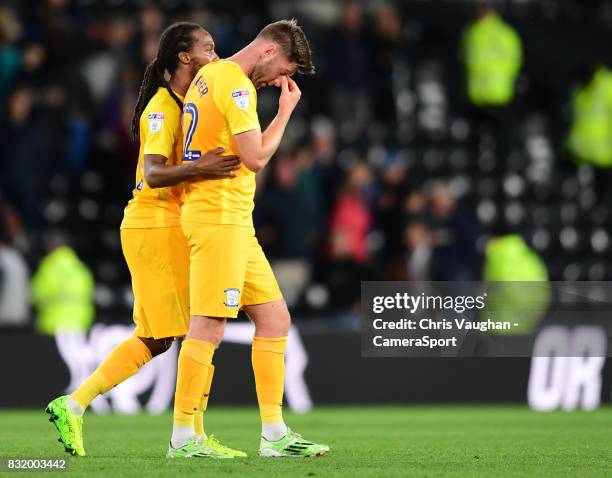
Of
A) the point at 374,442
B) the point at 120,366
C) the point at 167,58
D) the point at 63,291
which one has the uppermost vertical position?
the point at 167,58

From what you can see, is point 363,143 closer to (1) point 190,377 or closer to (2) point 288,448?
(2) point 288,448

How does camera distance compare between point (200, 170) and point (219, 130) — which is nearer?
point (200, 170)

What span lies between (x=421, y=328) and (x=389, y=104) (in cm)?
674

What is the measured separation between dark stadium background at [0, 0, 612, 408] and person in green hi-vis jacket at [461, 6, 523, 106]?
0.26 metres

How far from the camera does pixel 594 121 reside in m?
17.1

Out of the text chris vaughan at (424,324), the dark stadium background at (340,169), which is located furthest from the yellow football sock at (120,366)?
the dark stadium background at (340,169)

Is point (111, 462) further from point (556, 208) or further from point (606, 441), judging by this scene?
point (556, 208)

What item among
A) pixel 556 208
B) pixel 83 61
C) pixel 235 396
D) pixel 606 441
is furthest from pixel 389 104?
pixel 606 441

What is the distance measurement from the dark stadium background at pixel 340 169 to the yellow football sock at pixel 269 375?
209 inches

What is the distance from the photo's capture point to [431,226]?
14680 millimetres

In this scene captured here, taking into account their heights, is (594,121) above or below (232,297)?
above

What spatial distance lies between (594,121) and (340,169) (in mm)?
3624

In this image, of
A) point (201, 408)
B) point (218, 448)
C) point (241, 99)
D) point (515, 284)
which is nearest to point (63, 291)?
point (515, 284)

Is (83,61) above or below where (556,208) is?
above
